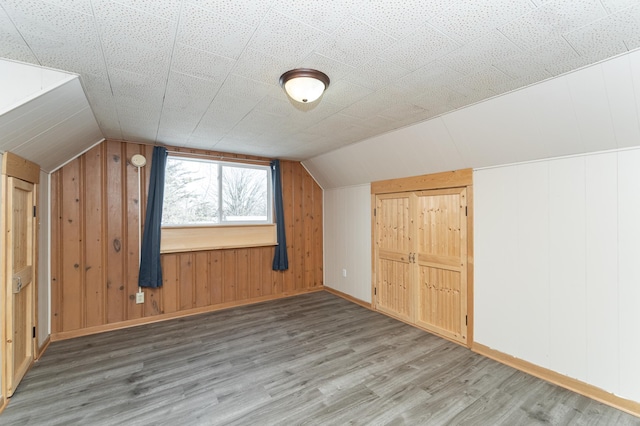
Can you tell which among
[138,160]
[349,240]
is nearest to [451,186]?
[349,240]

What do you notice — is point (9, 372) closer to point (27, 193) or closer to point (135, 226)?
point (27, 193)

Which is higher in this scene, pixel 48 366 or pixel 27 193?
pixel 27 193

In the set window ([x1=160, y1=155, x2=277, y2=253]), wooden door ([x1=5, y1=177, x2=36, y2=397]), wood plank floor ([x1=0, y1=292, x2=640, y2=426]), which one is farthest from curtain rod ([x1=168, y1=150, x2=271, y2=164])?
wood plank floor ([x1=0, y1=292, x2=640, y2=426])

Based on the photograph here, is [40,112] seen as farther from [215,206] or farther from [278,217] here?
[278,217]

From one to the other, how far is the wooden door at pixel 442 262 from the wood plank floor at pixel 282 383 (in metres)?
0.25

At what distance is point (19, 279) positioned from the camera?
2.31 metres

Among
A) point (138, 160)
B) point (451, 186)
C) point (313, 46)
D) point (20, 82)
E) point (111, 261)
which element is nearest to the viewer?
point (313, 46)

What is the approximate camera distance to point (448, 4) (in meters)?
1.27

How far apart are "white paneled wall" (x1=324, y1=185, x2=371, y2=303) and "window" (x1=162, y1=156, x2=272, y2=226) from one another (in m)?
1.19

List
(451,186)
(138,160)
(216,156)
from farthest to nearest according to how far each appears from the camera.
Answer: (216,156)
(138,160)
(451,186)

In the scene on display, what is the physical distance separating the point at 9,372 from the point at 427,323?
4.01m

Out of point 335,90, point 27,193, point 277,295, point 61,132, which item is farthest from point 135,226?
point 335,90

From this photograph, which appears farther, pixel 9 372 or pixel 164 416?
pixel 9 372

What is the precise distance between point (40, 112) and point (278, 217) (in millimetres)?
3098
